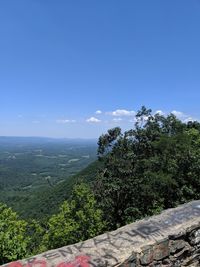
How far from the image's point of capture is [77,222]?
22.9 meters

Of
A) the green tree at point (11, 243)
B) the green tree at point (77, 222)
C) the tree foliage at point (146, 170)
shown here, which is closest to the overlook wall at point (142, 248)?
the green tree at point (11, 243)

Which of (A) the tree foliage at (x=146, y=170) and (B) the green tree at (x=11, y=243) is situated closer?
(B) the green tree at (x=11, y=243)

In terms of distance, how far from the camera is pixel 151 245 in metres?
4.70

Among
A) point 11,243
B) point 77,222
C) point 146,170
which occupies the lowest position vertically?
point 77,222

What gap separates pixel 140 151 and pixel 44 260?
23420 mm

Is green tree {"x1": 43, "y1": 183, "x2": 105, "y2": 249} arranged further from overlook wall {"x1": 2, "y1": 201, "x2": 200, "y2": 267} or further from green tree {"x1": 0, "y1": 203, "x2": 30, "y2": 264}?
overlook wall {"x1": 2, "y1": 201, "x2": 200, "y2": 267}

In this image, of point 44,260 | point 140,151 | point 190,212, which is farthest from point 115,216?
point 44,260

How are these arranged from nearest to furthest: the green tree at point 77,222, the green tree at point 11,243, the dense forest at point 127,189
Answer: the green tree at point 11,243
the dense forest at point 127,189
the green tree at point 77,222

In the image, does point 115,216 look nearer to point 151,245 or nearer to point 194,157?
point 194,157

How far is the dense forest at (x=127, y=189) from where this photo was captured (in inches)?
795

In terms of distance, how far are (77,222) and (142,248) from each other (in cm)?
1893

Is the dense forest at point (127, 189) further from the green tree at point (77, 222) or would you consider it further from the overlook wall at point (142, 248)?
the overlook wall at point (142, 248)

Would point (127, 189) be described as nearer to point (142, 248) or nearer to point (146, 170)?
point (146, 170)

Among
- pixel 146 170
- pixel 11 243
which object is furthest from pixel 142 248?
pixel 146 170
